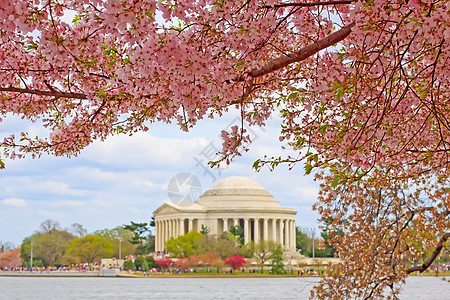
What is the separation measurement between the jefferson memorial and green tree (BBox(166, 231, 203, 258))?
18.6 m

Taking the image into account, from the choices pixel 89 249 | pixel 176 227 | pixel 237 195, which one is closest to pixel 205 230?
pixel 176 227

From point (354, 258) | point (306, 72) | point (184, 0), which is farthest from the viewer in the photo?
point (354, 258)

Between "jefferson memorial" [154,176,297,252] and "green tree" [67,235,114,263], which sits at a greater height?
"jefferson memorial" [154,176,297,252]

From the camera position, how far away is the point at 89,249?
95125 millimetres

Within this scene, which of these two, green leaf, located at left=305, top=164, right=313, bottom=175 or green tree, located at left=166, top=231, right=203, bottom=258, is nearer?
green leaf, located at left=305, top=164, right=313, bottom=175

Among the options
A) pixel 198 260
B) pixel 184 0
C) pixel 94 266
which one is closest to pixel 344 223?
pixel 184 0

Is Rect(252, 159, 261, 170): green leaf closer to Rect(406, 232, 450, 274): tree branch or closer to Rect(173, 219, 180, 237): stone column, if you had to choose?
Rect(406, 232, 450, 274): tree branch

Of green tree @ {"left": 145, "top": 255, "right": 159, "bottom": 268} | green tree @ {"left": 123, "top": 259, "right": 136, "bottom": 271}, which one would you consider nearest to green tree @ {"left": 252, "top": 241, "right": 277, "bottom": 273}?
green tree @ {"left": 145, "top": 255, "right": 159, "bottom": 268}

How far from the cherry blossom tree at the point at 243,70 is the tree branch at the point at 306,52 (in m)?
0.01

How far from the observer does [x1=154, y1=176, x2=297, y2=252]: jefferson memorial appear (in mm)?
110125

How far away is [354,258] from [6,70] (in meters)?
7.93

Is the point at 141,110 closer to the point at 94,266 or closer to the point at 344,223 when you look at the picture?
the point at 344,223

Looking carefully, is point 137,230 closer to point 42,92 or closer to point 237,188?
point 237,188

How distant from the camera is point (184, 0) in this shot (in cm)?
605
